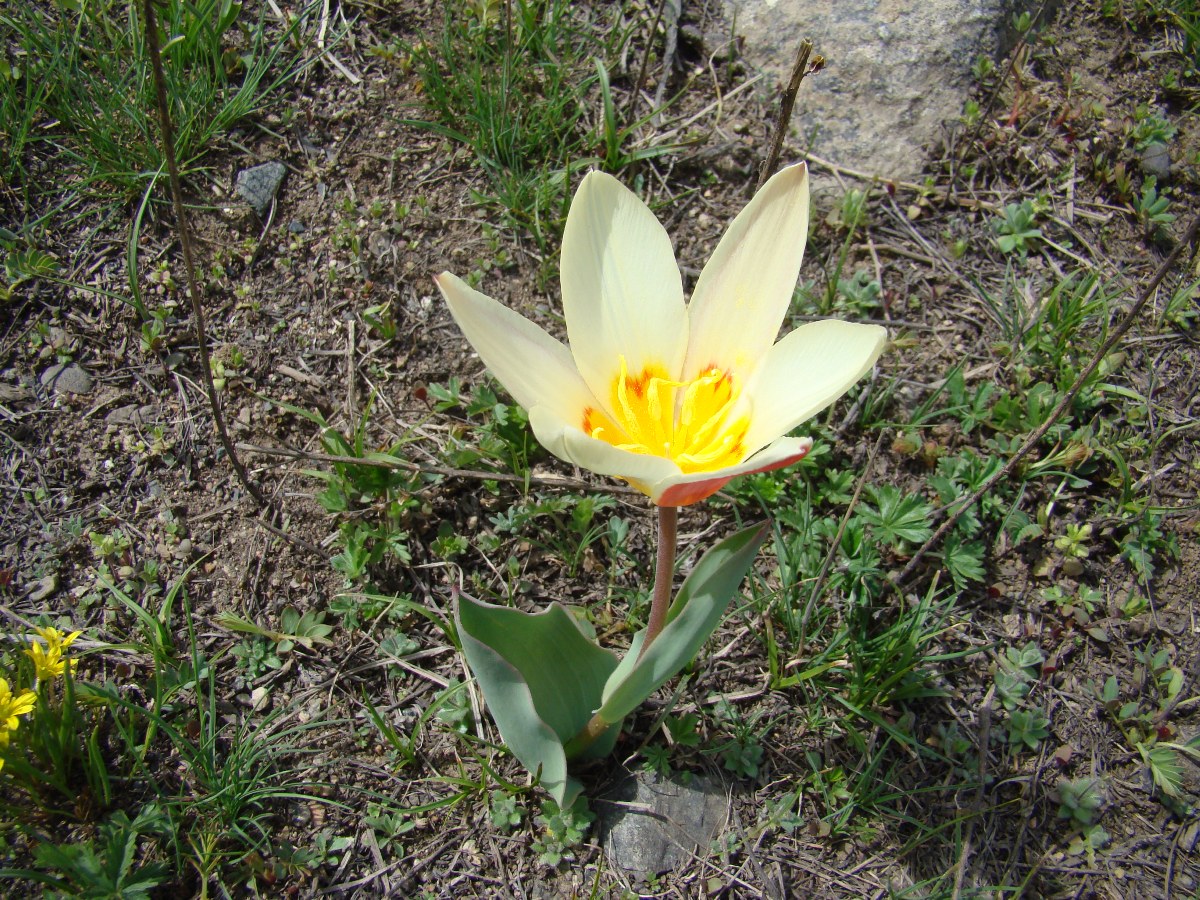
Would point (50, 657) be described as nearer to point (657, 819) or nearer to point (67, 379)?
point (67, 379)

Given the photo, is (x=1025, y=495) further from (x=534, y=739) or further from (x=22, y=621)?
(x=22, y=621)

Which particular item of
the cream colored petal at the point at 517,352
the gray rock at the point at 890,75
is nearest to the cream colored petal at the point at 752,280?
the cream colored petal at the point at 517,352

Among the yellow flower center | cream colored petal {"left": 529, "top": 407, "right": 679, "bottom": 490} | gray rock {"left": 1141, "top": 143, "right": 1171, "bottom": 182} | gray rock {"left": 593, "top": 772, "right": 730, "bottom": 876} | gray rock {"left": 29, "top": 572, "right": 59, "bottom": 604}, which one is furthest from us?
gray rock {"left": 1141, "top": 143, "right": 1171, "bottom": 182}

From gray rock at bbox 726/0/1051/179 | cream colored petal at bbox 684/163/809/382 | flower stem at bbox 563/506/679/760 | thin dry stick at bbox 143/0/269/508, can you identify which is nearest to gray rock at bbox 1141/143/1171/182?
gray rock at bbox 726/0/1051/179

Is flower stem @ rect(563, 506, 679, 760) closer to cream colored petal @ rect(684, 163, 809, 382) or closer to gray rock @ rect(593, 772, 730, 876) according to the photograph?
gray rock @ rect(593, 772, 730, 876)

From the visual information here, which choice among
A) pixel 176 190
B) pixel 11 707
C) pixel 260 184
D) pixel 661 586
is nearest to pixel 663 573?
pixel 661 586
